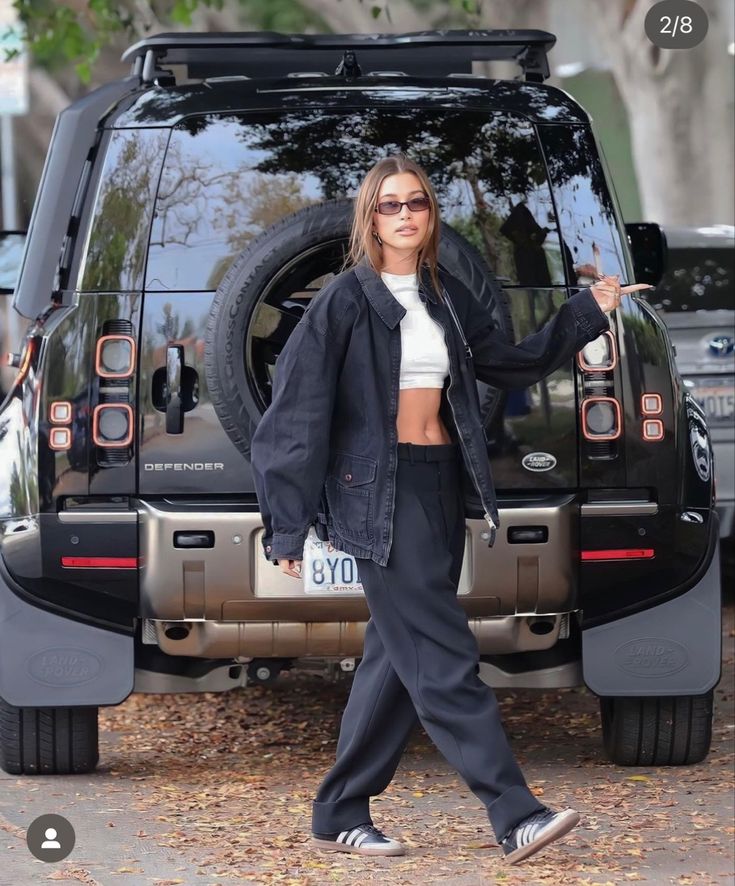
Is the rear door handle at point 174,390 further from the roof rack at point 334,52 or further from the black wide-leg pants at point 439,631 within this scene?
the roof rack at point 334,52

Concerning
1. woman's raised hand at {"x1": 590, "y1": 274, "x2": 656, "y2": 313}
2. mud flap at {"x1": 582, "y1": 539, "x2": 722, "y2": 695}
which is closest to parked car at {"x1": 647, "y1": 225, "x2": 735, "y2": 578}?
mud flap at {"x1": 582, "y1": 539, "x2": 722, "y2": 695}

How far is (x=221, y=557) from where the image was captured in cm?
543

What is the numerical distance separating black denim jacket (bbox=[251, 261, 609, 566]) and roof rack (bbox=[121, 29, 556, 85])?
1540 mm

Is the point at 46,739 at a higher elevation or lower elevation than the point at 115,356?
lower

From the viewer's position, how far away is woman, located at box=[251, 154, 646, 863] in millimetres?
4652

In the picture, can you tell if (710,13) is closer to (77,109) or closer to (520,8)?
(520,8)

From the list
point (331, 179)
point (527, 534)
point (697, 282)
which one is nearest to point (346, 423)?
point (527, 534)

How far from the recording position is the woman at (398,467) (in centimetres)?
465

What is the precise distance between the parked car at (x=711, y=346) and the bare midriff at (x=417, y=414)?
3848mm

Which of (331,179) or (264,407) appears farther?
(331,179)

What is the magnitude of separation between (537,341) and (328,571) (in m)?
0.97

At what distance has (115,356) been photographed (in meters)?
5.50

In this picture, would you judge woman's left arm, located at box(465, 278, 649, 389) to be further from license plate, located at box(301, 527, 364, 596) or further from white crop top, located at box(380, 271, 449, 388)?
license plate, located at box(301, 527, 364, 596)

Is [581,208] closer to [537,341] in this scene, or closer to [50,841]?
[537,341]
